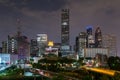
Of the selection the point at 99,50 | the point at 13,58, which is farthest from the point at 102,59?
the point at 99,50

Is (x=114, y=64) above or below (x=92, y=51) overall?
below

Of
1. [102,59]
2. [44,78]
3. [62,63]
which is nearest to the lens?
[44,78]

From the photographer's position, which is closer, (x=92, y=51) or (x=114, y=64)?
(x=114, y=64)

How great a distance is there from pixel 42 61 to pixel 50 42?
56469 mm

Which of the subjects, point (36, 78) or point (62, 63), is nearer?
point (36, 78)

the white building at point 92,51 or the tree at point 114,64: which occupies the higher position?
the white building at point 92,51

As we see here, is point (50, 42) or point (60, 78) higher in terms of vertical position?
point (50, 42)

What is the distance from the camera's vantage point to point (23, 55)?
190875 millimetres

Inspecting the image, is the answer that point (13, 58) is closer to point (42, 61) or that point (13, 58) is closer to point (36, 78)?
point (42, 61)

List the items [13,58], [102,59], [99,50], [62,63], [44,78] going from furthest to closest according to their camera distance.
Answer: [99,50] → [13,58] → [62,63] → [102,59] → [44,78]

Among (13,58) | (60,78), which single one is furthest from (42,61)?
(60,78)

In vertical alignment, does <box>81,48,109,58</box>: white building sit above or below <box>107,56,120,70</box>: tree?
above

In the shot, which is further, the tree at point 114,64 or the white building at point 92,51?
the white building at point 92,51

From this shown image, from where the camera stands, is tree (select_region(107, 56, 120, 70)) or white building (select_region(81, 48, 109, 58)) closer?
tree (select_region(107, 56, 120, 70))
